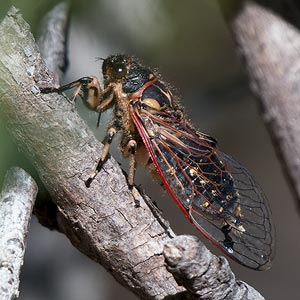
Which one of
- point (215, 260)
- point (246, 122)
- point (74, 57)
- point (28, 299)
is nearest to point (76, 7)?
point (74, 57)

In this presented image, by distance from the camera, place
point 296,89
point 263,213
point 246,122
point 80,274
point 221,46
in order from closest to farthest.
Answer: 1. point 263,213
2. point 296,89
3. point 80,274
4. point 221,46
5. point 246,122

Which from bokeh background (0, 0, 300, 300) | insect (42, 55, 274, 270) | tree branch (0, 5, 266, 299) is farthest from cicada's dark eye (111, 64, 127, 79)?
tree branch (0, 5, 266, 299)

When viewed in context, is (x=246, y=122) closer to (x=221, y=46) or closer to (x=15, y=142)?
(x=221, y=46)

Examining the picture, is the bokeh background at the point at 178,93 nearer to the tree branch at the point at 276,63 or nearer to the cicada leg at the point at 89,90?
the cicada leg at the point at 89,90

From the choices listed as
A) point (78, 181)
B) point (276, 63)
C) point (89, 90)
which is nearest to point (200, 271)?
point (78, 181)

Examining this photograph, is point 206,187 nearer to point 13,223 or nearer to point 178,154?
point 178,154

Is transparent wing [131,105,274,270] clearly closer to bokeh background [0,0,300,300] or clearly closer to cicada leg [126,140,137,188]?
cicada leg [126,140,137,188]

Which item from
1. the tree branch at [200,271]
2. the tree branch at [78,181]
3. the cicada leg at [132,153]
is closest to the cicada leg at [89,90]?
the cicada leg at [132,153]

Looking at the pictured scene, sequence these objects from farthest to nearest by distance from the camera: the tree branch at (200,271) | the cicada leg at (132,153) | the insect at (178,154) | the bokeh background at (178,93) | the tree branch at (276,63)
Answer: the bokeh background at (178,93)
the tree branch at (276,63)
the insect at (178,154)
the cicada leg at (132,153)
the tree branch at (200,271)
